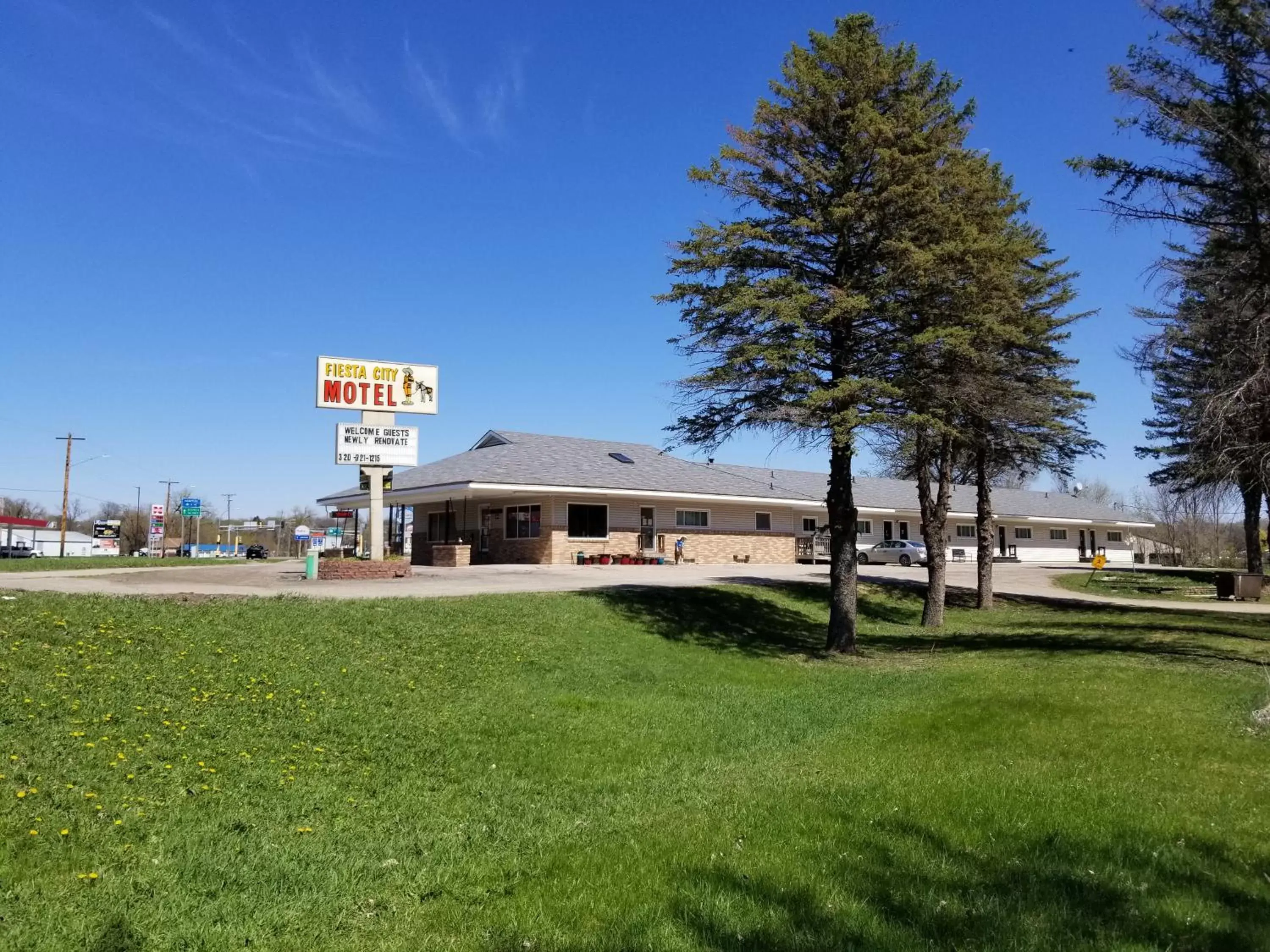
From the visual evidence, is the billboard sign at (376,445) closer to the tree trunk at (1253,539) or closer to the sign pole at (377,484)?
the sign pole at (377,484)

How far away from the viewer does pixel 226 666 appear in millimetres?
9852

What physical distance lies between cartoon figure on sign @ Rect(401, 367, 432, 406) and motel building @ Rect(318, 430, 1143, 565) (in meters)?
5.12

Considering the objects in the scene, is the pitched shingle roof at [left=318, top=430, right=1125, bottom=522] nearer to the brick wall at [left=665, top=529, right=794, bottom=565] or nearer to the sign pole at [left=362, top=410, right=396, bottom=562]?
the brick wall at [left=665, top=529, right=794, bottom=565]

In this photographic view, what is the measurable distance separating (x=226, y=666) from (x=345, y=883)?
5296 mm

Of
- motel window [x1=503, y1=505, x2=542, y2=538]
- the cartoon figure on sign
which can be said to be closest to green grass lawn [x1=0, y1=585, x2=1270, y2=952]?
the cartoon figure on sign

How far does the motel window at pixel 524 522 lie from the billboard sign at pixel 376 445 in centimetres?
816

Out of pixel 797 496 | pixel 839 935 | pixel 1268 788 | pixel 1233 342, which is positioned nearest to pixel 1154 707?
pixel 1268 788

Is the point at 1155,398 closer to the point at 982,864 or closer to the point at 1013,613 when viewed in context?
the point at 1013,613

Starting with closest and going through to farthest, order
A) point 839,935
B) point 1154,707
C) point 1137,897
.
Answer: point 839,935
point 1137,897
point 1154,707

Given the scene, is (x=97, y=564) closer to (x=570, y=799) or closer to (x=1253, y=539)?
(x=570, y=799)

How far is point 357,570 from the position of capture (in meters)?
22.9

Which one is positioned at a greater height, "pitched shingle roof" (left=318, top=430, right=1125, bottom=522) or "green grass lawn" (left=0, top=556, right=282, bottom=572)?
"pitched shingle roof" (left=318, top=430, right=1125, bottom=522)

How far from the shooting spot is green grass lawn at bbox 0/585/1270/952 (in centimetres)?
454

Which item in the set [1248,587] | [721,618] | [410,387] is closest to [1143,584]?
[1248,587]
